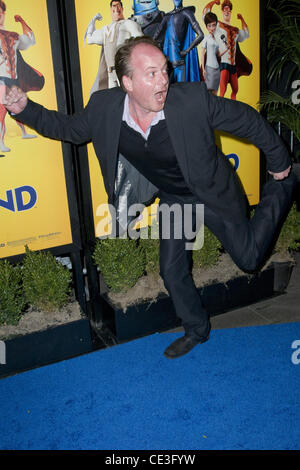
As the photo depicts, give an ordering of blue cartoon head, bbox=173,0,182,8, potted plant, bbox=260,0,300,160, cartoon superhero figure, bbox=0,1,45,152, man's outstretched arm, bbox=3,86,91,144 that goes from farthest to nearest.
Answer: potted plant, bbox=260,0,300,160 < blue cartoon head, bbox=173,0,182,8 < cartoon superhero figure, bbox=0,1,45,152 < man's outstretched arm, bbox=3,86,91,144

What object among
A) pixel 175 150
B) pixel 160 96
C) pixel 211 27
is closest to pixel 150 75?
pixel 160 96

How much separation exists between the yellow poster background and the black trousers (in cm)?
81

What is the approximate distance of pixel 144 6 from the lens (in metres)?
3.23

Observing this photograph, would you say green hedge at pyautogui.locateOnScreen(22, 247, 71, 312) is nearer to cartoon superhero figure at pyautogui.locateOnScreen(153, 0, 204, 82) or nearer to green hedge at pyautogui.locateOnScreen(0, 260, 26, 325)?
green hedge at pyautogui.locateOnScreen(0, 260, 26, 325)

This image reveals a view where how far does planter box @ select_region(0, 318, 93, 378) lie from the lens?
3096mm

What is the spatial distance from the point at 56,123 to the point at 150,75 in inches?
27.3

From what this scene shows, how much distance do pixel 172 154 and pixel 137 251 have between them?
107 cm

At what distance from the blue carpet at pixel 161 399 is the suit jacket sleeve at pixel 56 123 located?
161cm

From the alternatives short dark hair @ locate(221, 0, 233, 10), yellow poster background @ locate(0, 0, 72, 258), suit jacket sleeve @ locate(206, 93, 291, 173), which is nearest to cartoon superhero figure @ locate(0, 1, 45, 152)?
yellow poster background @ locate(0, 0, 72, 258)

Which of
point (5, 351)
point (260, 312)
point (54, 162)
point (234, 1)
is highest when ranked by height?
point (234, 1)

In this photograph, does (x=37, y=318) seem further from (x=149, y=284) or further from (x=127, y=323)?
(x=149, y=284)

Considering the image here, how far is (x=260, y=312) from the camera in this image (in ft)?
12.5
